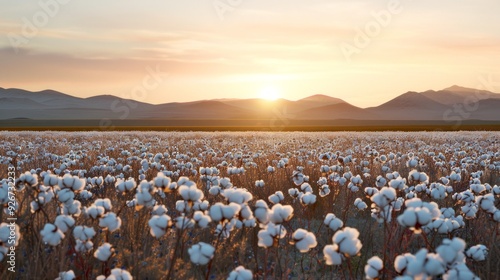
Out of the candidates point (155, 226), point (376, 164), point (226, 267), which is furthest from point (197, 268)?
point (376, 164)

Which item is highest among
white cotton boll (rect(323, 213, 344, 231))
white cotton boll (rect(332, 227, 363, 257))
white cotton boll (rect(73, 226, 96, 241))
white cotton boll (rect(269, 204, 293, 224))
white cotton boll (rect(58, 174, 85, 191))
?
white cotton boll (rect(58, 174, 85, 191))

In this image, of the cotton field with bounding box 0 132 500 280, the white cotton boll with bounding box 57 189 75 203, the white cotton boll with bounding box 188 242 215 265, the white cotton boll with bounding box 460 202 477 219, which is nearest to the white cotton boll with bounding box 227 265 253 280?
Answer: the cotton field with bounding box 0 132 500 280

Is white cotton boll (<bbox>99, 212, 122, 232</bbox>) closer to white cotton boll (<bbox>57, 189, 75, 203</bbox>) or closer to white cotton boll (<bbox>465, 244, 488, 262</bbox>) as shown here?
white cotton boll (<bbox>57, 189, 75, 203</bbox>)

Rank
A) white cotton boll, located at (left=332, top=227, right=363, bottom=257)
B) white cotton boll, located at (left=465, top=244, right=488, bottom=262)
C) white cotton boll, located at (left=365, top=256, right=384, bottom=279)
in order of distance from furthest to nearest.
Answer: white cotton boll, located at (left=465, top=244, right=488, bottom=262) → white cotton boll, located at (left=332, top=227, right=363, bottom=257) → white cotton boll, located at (left=365, top=256, right=384, bottom=279)

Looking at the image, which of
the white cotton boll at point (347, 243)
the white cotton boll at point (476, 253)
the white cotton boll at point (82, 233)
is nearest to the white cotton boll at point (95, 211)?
the white cotton boll at point (82, 233)

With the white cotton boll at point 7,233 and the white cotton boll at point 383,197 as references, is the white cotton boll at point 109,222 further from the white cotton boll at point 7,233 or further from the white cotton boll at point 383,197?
the white cotton boll at point 383,197

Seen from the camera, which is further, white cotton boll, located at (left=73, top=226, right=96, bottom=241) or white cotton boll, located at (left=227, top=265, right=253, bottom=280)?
white cotton boll, located at (left=73, top=226, right=96, bottom=241)

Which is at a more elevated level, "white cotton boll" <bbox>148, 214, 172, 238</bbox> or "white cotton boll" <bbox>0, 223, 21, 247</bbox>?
"white cotton boll" <bbox>148, 214, 172, 238</bbox>

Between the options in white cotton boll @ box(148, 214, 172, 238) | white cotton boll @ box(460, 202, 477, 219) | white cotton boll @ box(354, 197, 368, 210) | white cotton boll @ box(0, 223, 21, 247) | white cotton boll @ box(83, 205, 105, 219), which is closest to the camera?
white cotton boll @ box(148, 214, 172, 238)

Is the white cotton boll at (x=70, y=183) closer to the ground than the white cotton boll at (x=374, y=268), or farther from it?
farther from it

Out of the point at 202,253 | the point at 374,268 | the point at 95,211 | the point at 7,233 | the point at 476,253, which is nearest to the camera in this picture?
the point at 374,268

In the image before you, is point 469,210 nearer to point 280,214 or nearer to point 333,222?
point 333,222

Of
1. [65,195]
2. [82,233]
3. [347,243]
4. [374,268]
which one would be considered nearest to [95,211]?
[82,233]

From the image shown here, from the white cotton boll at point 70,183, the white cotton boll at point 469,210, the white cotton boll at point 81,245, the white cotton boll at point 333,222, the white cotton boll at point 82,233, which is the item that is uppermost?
the white cotton boll at point 70,183
